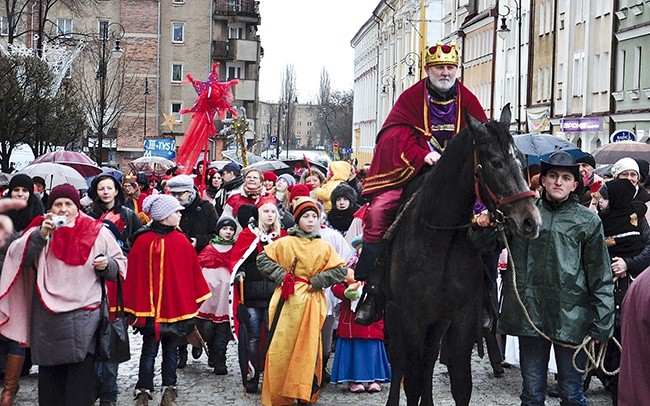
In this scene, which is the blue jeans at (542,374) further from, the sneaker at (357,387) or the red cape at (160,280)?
the sneaker at (357,387)

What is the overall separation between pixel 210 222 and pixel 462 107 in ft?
17.2

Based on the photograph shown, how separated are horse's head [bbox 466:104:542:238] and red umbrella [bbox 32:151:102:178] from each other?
584 inches

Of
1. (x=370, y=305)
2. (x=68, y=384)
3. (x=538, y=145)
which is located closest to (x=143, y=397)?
(x=68, y=384)

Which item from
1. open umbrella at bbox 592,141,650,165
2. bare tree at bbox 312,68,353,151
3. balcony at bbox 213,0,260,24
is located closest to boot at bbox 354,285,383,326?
open umbrella at bbox 592,141,650,165

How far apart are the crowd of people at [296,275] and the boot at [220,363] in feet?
0.08

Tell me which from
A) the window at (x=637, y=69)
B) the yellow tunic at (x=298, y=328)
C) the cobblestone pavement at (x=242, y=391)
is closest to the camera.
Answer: the yellow tunic at (x=298, y=328)

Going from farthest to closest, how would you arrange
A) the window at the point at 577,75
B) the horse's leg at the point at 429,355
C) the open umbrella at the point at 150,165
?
1. the window at the point at 577,75
2. the open umbrella at the point at 150,165
3. the horse's leg at the point at 429,355

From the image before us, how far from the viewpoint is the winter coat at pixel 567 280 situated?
25.9 ft

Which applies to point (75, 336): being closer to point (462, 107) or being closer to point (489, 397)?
point (462, 107)

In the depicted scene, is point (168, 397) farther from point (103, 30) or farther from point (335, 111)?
point (335, 111)

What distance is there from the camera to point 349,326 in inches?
459

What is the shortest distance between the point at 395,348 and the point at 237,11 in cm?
6813

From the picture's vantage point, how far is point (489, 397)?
1138cm

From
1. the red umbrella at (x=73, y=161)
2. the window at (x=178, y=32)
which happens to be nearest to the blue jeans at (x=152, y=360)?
the red umbrella at (x=73, y=161)
